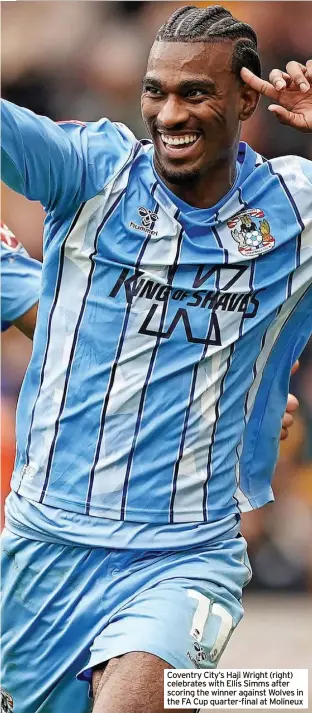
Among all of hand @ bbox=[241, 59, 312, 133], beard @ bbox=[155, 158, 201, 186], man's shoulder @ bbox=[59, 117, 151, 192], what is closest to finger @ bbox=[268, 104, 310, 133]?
hand @ bbox=[241, 59, 312, 133]

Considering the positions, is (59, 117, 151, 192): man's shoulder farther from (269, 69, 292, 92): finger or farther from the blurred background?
the blurred background

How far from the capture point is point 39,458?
3672mm

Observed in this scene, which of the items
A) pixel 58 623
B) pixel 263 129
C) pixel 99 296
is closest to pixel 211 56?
pixel 99 296

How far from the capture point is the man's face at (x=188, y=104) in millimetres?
3494

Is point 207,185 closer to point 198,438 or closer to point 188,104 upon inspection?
point 188,104

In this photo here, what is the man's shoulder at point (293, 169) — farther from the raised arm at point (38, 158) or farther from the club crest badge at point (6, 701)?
the club crest badge at point (6, 701)

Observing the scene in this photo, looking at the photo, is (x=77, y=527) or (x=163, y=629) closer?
(x=163, y=629)

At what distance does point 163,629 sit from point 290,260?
113 cm

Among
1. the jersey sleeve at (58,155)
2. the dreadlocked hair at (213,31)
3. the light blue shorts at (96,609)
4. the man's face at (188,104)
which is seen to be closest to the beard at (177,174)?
the man's face at (188,104)

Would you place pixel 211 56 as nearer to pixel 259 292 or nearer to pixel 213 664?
pixel 259 292

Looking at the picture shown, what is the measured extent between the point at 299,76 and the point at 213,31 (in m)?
0.27
